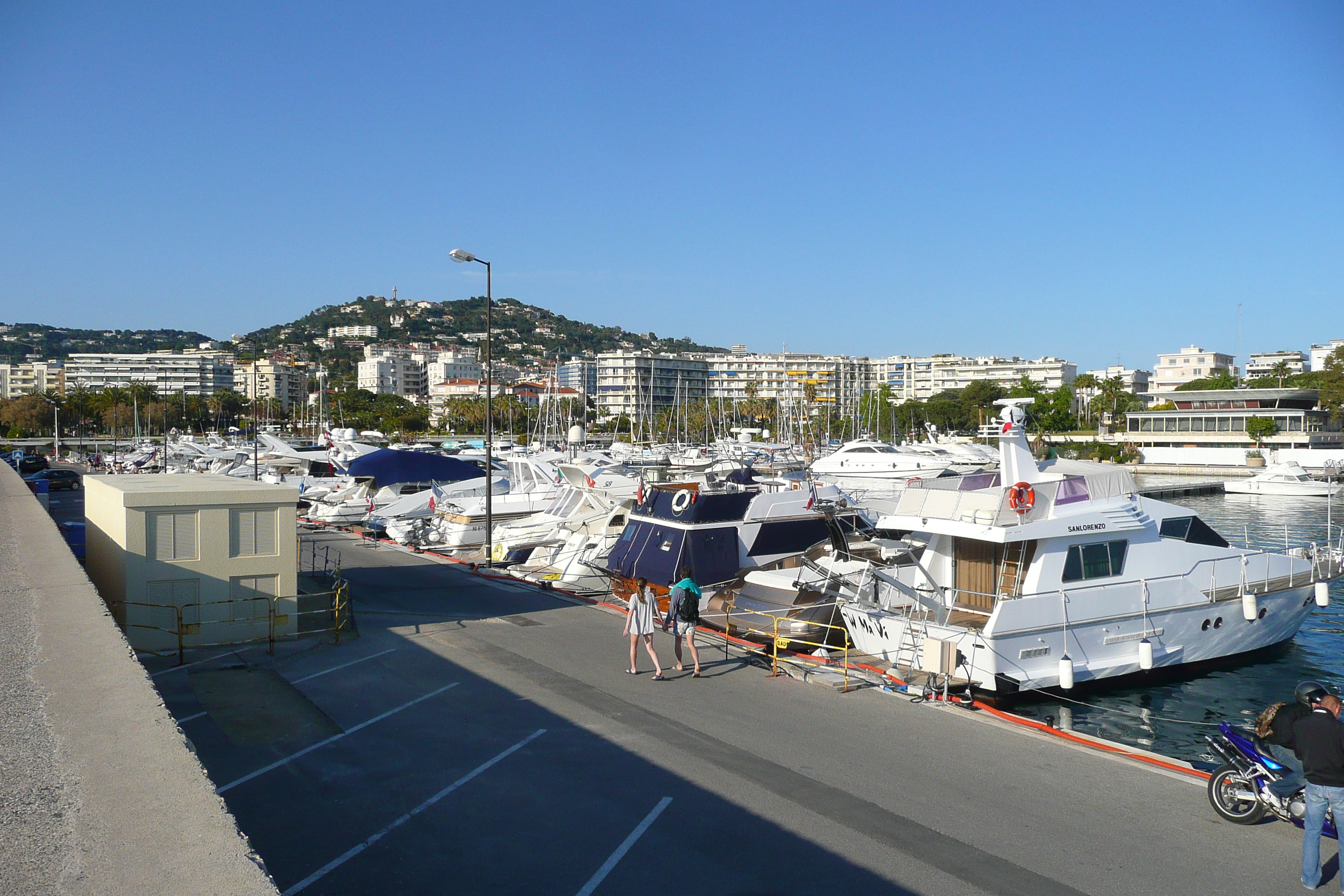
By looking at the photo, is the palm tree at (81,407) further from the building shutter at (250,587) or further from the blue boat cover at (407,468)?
the building shutter at (250,587)

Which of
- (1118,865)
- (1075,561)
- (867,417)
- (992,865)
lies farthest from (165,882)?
(867,417)

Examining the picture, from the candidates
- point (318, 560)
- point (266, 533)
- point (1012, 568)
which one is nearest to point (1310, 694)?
point (1012, 568)

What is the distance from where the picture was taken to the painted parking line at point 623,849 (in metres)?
6.59

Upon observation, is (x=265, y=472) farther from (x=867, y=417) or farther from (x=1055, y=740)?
(x=867, y=417)

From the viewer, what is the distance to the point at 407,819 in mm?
7766

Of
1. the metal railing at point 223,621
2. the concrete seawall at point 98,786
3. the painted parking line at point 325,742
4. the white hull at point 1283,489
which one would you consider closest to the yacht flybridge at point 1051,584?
the painted parking line at point 325,742

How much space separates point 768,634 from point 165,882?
12342 millimetres

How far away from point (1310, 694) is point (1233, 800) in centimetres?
148

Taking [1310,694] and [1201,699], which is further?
[1201,699]

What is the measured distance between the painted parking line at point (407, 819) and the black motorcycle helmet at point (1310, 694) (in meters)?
5.11

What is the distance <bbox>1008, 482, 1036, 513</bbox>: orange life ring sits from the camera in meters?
14.4

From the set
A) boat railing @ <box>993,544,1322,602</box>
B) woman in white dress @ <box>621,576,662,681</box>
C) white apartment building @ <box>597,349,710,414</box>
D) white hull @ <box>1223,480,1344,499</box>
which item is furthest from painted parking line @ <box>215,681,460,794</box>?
white apartment building @ <box>597,349,710,414</box>

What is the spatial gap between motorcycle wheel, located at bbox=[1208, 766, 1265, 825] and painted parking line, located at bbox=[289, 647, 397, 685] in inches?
414

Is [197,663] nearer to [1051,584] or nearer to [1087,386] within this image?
[1051,584]
